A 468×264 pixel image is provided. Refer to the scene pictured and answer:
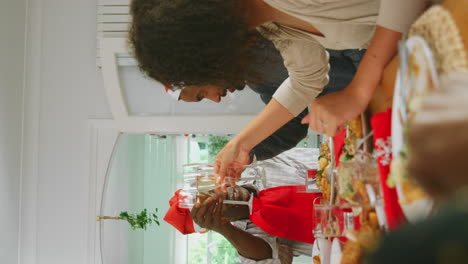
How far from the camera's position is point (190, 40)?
32.1 inches

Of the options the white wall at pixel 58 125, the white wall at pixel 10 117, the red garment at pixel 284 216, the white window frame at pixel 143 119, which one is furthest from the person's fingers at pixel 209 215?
the white wall at pixel 10 117

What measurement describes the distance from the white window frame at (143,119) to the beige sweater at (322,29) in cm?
144

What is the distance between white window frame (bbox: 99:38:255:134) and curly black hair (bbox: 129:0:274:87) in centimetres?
167

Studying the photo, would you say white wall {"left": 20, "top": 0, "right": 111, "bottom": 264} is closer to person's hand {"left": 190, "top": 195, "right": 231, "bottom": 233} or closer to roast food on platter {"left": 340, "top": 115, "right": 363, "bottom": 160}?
person's hand {"left": 190, "top": 195, "right": 231, "bottom": 233}

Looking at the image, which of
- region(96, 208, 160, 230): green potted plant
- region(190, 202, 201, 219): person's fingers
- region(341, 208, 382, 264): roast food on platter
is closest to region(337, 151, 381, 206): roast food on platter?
region(341, 208, 382, 264): roast food on platter

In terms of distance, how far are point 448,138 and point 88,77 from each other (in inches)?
105

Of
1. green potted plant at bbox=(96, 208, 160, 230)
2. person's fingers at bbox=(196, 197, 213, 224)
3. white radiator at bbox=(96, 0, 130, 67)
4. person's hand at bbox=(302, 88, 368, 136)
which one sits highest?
white radiator at bbox=(96, 0, 130, 67)

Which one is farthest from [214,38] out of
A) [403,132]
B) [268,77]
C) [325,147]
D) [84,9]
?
[84,9]

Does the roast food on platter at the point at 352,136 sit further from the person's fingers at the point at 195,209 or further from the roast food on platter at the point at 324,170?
the person's fingers at the point at 195,209

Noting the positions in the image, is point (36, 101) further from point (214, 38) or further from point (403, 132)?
point (403, 132)

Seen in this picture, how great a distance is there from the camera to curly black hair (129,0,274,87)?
31.8 inches

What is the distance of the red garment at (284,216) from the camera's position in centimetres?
164

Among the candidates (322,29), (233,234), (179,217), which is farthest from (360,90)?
(179,217)

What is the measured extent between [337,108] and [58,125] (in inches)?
93.8
